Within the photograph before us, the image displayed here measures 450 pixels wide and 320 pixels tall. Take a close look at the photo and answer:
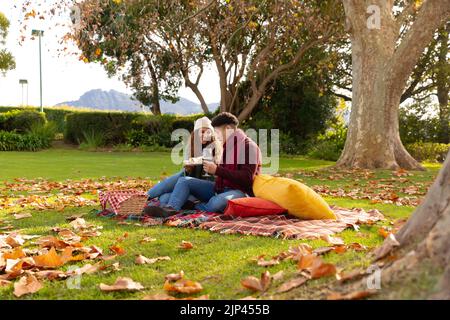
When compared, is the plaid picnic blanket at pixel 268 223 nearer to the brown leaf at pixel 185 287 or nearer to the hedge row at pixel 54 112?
the brown leaf at pixel 185 287

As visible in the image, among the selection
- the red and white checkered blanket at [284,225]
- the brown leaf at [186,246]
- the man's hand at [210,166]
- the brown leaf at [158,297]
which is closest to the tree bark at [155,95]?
the man's hand at [210,166]

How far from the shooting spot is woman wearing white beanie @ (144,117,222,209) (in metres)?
6.81

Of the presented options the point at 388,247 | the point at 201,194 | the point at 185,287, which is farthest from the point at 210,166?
the point at 388,247

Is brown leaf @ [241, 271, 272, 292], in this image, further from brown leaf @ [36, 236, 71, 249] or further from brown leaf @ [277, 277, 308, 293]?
brown leaf @ [36, 236, 71, 249]

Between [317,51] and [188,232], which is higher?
[317,51]

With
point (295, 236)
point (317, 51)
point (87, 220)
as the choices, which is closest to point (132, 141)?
point (317, 51)

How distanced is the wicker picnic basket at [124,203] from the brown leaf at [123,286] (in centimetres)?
312

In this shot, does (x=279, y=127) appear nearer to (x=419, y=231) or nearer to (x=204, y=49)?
(x=204, y=49)

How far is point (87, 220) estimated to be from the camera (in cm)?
625

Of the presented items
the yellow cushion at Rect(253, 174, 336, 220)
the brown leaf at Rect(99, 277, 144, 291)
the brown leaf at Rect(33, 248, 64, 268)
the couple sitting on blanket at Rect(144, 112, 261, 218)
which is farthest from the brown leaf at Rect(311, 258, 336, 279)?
the couple sitting on blanket at Rect(144, 112, 261, 218)

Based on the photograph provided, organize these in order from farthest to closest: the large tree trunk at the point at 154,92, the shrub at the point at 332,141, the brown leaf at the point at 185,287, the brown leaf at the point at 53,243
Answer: the large tree trunk at the point at 154,92 < the shrub at the point at 332,141 < the brown leaf at the point at 53,243 < the brown leaf at the point at 185,287

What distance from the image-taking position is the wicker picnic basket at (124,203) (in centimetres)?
654

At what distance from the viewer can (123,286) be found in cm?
327

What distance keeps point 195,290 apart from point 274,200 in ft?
9.87
